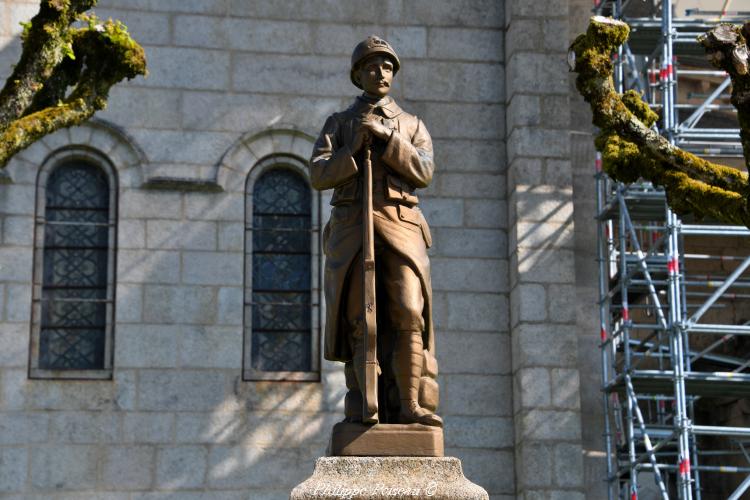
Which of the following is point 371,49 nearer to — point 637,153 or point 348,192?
point 348,192

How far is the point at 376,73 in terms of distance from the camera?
11.1 m

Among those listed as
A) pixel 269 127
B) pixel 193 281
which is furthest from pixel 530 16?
pixel 193 281

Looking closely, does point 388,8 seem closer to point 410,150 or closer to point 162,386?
point 162,386

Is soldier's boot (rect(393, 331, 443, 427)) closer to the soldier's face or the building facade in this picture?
the soldier's face

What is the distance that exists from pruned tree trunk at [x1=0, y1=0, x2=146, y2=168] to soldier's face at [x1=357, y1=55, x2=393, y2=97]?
3.52 meters

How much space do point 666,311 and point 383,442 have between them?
932 cm

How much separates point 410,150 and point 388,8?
774cm

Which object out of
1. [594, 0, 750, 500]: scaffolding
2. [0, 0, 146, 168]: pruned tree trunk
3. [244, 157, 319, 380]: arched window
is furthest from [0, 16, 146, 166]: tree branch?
[594, 0, 750, 500]: scaffolding

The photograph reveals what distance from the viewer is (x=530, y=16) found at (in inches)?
713

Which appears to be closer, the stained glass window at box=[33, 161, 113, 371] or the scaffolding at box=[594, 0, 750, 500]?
the scaffolding at box=[594, 0, 750, 500]

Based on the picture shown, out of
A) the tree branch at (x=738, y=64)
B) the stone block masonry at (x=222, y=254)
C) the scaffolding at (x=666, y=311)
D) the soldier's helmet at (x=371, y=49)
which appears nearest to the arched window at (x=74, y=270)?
the stone block masonry at (x=222, y=254)

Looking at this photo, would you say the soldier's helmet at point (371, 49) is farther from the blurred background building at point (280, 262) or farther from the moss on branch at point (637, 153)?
the blurred background building at point (280, 262)

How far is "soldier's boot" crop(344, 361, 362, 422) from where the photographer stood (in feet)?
34.3

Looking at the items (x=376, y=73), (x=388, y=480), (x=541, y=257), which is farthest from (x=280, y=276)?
(x=388, y=480)
